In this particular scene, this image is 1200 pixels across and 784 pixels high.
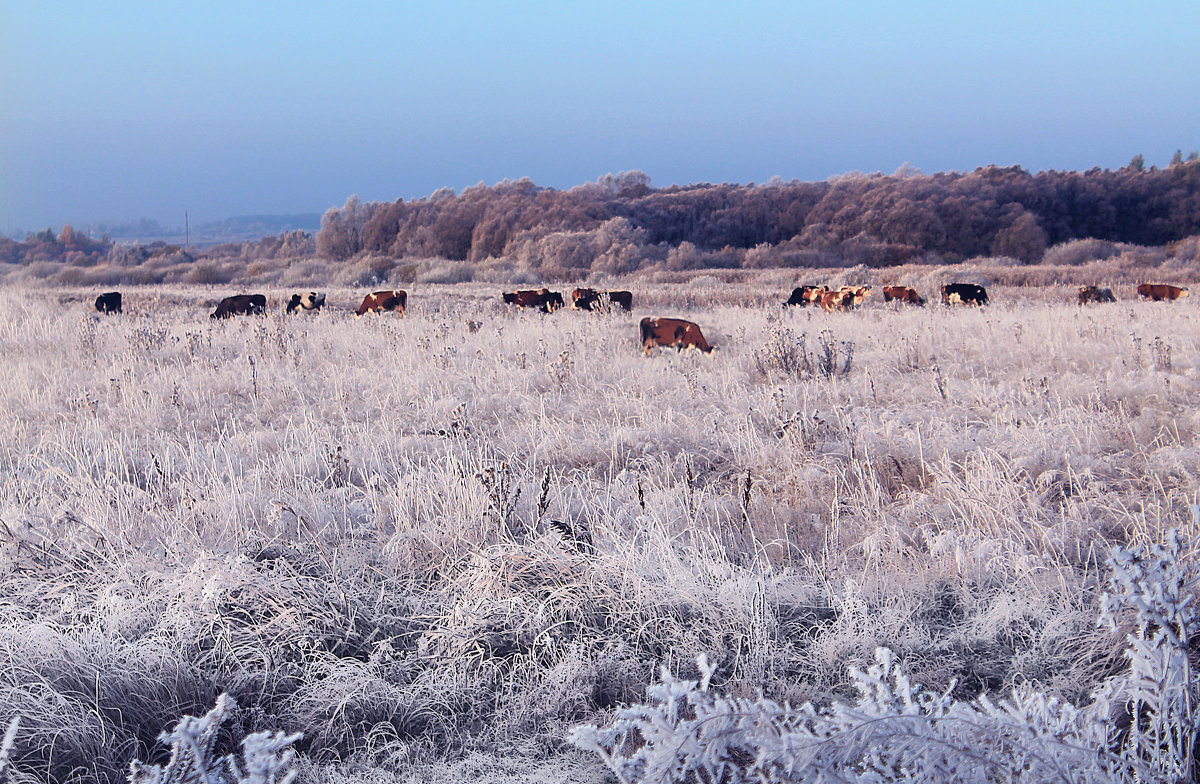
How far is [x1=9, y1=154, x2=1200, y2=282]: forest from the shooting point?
43.9 m

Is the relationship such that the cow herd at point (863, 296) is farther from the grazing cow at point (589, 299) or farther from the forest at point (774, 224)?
the forest at point (774, 224)

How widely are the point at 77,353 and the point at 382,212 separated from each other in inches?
2037

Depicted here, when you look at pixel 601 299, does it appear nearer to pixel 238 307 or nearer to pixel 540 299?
pixel 540 299

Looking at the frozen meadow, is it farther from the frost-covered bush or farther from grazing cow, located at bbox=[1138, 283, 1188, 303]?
grazing cow, located at bbox=[1138, 283, 1188, 303]

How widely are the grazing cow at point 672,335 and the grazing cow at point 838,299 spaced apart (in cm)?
697

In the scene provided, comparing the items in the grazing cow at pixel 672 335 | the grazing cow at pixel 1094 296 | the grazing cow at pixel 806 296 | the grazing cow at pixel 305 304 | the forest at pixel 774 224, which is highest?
the forest at pixel 774 224

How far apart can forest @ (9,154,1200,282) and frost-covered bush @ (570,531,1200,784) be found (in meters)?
37.4

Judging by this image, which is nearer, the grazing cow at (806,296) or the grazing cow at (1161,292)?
the grazing cow at (1161,292)

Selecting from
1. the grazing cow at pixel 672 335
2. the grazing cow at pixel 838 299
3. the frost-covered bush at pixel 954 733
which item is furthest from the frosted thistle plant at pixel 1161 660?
the grazing cow at pixel 838 299

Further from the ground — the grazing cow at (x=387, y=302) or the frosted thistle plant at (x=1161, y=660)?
the grazing cow at (x=387, y=302)

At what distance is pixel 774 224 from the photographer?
179ft

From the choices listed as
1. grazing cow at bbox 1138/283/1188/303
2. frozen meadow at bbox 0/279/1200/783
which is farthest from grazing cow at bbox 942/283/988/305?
frozen meadow at bbox 0/279/1200/783

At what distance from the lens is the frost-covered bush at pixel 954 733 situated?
1389mm

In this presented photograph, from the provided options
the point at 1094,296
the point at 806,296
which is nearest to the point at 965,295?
the point at 1094,296
